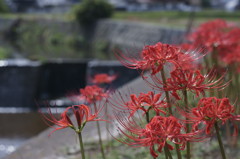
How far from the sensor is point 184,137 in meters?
1.54

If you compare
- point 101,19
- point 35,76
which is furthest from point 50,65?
point 101,19

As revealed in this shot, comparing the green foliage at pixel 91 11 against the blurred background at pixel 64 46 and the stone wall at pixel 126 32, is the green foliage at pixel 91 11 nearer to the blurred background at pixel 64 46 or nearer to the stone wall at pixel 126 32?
the blurred background at pixel 64 46

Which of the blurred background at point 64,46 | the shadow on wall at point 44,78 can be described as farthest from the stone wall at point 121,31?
the shadow on wall at point 44,78

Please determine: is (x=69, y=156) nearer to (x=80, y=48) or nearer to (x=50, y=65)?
(x=50, y=65)

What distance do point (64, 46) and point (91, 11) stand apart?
2.71m

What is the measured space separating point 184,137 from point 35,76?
1088 cm

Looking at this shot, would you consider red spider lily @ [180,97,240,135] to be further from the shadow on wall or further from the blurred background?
the shadow on wall

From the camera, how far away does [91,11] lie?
24844 millimetres

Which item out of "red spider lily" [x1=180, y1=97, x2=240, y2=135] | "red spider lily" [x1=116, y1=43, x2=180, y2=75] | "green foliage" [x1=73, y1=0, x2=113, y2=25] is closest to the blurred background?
"green foliage" [x1=73, y1=0, x2=113, y2=25]

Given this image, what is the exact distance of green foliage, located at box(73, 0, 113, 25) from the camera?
25.0 metres

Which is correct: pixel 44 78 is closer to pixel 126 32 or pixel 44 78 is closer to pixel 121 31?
pixel 126 32

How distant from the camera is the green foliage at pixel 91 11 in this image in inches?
983

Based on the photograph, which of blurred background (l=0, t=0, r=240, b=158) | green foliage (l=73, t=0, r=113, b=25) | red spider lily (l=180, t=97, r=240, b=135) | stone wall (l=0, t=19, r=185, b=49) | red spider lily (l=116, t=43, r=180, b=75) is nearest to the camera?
red spider lily (l=180, t=97, r=240, b=135)

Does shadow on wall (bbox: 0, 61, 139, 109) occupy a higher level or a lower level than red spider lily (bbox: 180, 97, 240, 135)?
higher
